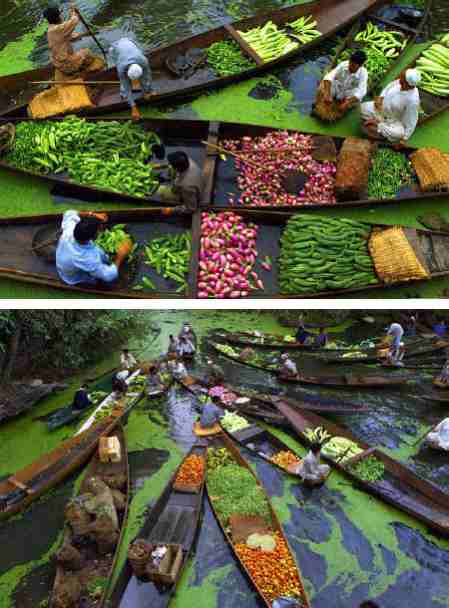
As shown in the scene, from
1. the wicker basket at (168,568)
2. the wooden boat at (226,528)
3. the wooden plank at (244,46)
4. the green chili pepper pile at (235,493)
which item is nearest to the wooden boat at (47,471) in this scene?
the wooden boat at (226,528)

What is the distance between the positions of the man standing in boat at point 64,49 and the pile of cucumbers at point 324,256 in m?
4.16

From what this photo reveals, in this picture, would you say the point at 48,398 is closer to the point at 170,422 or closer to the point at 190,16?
the point at 170,422

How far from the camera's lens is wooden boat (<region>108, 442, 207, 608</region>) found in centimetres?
476

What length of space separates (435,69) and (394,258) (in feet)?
13.0

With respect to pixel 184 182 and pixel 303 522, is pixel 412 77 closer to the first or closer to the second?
pixel 184 182

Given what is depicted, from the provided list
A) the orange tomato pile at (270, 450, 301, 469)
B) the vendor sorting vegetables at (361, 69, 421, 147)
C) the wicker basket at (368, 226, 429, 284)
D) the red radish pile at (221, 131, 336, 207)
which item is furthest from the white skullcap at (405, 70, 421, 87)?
the orange tomato pile at (270, 450, 301, 469)

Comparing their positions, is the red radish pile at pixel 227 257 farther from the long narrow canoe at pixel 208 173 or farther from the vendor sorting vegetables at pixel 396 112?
the vendor sorting vegetables at pixel 396 112

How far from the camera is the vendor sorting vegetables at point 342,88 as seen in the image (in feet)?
23.1

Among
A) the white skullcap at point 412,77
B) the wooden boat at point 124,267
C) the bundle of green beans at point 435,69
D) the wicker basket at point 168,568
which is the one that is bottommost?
the wicker basket at point 168,568

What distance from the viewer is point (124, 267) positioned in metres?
6.20

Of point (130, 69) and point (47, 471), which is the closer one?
point (47, 471)

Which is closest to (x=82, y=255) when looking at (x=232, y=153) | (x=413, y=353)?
(x=232, y=153)

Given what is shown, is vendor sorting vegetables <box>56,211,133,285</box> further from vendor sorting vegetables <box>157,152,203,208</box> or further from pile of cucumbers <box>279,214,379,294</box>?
pile of cucumbers <box>279,214,379,294</box>

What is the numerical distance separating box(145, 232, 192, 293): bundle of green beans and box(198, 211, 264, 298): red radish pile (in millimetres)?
260
